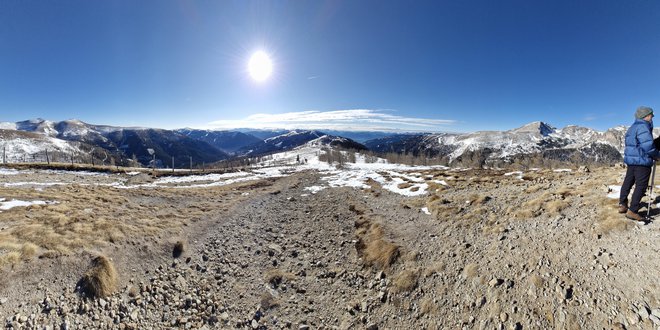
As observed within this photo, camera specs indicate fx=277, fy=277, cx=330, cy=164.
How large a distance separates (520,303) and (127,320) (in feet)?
46.5

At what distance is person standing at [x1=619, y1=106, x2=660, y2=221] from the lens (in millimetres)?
10367

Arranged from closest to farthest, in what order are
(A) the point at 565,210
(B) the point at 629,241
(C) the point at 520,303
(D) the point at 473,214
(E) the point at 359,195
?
(C) the point at 520,303 → (B) the point at 629,241 → (A) the point at 565,210 → (D) the point at 473,214 → (E) the point at 359,195

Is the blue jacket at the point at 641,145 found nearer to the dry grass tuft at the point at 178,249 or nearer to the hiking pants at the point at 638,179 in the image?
the hiking pants at the point at 638,179

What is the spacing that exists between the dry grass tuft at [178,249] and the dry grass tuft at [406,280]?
11721 mm

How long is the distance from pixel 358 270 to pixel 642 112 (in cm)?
1351

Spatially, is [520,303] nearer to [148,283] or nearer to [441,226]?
[441,226]

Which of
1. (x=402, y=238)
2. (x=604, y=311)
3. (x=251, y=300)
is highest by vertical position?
(x=604, y=311)

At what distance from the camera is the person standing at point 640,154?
1037cm

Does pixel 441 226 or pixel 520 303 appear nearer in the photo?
pixel 520 303

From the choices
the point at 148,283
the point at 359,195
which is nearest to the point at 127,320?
the point at 148,283

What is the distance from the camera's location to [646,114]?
34.6ft

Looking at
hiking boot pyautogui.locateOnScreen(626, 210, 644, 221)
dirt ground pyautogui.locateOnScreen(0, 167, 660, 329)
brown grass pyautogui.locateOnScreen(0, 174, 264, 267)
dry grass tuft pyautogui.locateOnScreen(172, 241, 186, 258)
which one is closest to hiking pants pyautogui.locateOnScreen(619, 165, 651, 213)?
hiking boot pyautogui.locateOnScreen(626, 210, 644, 221)

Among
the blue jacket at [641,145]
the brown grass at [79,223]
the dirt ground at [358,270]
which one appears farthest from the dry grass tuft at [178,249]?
the blue jacket at [641,145]

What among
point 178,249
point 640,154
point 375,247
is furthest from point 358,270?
point 640,154
